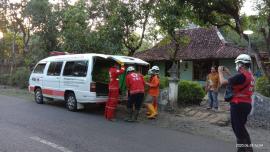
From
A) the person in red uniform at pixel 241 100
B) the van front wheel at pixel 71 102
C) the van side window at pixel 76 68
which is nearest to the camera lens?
the person in red uniform at pixel 241 100

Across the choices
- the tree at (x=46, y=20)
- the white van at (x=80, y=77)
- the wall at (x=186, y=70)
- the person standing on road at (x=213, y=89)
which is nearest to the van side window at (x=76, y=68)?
the white van at (x=80, y=77)

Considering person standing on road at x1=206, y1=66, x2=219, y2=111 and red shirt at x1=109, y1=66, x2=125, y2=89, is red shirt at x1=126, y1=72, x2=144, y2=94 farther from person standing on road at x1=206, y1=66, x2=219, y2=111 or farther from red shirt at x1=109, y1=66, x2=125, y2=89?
person standing on road at x1=206, y1=66, x2=219, y2=111

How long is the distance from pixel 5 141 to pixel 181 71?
2124cm

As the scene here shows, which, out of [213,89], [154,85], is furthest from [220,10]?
[154,85]

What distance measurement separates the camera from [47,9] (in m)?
24.5

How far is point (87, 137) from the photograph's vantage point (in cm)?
812

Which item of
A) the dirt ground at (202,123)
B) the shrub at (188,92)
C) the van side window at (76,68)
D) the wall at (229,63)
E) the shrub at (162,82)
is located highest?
the wall at (229,63)

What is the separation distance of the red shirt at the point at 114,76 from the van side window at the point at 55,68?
117 inches

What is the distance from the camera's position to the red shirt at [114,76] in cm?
1097

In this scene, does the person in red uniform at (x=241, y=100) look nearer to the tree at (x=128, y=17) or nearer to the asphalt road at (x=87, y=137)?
the asphalt road at (x=87, y=137)

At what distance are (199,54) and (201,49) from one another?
0.61 m

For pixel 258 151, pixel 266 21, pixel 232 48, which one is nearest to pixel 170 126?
pixel 258 151

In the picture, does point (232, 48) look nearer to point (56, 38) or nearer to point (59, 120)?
point (56, 38)

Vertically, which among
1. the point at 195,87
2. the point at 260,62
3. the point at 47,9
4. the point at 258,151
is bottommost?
the point at 258,151
